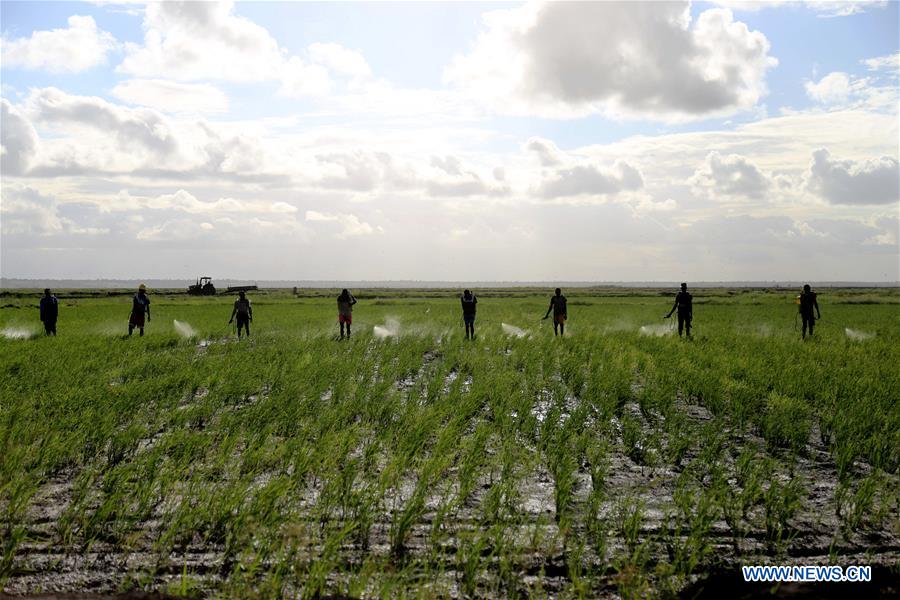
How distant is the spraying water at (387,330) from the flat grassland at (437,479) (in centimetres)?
899

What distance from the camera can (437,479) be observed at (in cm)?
635

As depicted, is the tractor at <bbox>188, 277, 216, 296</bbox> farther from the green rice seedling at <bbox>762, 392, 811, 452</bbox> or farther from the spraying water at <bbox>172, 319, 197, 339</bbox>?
the green rice seedling at <bbox>762, 392, 811, 452</bbox>

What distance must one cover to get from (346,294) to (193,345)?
4.42 metres

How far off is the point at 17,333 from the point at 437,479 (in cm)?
2058

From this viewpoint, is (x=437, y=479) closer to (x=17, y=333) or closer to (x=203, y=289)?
(x=17, y=333)

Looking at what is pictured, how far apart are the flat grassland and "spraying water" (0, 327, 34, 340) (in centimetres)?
853

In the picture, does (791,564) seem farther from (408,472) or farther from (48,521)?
(48,521)

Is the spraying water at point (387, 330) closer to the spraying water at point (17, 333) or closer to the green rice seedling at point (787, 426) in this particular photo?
the spraying water at point (17, 333)

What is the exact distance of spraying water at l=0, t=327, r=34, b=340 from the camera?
19.8 meters

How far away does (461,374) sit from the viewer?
1278cm

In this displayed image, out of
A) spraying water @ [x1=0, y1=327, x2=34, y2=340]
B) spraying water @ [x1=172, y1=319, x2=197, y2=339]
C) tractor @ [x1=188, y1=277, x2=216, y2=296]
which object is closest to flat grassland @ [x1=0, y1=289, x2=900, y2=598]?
spraying water @ [x1=172, y1=319, x2=197, y2=339]

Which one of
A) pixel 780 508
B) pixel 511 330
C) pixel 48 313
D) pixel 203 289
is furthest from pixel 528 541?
pixel 203 289

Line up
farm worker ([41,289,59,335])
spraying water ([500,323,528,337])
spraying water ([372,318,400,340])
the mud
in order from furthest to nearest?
spraying water ([500,323,528,337]), spraying water ([372,318,400,340]), farm worker ([41,289,59,335]), the mud

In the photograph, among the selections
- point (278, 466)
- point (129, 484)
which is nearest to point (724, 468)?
point (278, 466)
